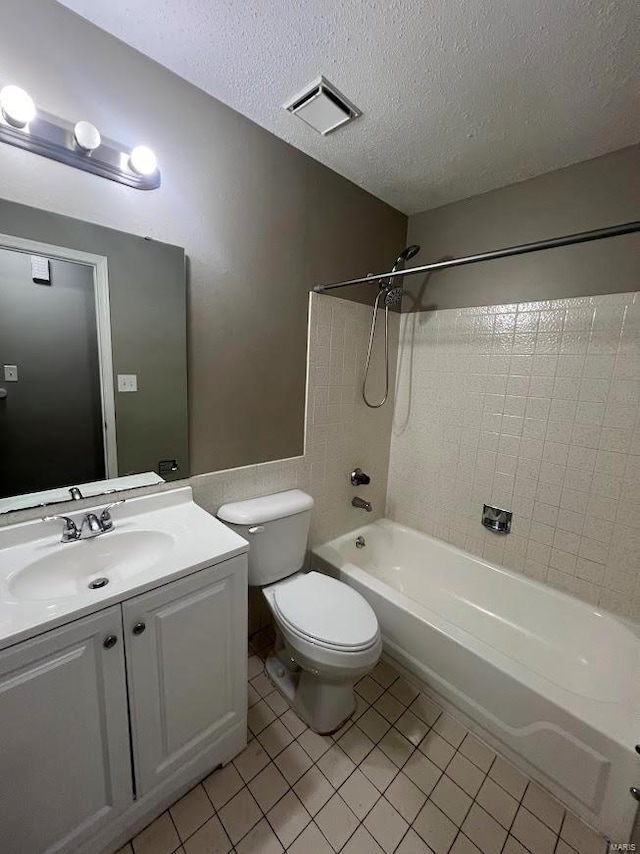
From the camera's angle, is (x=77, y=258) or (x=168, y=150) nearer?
(x=77, y=258)

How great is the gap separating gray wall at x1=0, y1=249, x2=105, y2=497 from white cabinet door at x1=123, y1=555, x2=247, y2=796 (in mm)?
560

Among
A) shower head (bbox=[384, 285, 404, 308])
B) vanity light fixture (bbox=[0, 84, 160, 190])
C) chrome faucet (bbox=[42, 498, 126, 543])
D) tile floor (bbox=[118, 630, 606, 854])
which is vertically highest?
vanity light fixture (bbox=[0, 84, 160, 190])

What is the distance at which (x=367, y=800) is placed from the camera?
3.81 ft

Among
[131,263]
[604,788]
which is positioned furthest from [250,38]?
[604,788]

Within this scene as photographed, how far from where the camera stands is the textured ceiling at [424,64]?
3.16 feet

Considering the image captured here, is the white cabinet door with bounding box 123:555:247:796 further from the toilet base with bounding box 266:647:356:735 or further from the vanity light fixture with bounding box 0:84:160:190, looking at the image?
the vanity light fixture with bounding box 0:84:160:190

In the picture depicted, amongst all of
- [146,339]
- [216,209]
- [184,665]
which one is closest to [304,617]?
[184,665]

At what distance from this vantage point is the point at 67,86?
1.01 metres

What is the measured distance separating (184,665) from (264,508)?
2.07 feet

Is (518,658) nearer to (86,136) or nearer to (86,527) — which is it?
(86,527)

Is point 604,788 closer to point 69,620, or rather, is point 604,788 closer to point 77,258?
point 69,620

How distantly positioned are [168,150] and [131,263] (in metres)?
0.43

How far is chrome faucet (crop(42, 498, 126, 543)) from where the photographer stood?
1081mm

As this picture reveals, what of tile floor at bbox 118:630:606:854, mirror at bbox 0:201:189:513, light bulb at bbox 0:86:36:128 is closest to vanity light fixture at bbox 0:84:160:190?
light bulb at bbox 0:86:36:128
